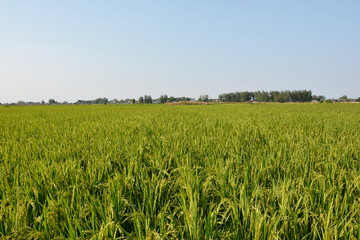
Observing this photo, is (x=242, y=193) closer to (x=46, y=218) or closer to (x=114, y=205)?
(x=114, y=205)

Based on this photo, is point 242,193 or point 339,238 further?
point 242,193

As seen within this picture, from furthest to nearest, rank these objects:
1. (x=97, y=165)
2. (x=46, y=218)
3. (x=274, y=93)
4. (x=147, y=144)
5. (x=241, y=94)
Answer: (x=241, y=94)
(x=274, y=93)
(x=147, y=144)
(x=97, y=165)
(x=46, y=218)

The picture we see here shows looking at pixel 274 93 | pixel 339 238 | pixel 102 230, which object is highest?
pixel 274 93

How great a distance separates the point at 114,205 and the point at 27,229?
533 mm

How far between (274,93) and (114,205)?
152 metres

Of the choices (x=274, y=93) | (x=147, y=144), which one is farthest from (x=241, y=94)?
(x=147, y=144)

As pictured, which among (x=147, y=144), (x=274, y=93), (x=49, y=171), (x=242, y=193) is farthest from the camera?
(x=274, y=93)

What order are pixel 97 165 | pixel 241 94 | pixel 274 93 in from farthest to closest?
pixel 241 94 → pixel 274 93 → pixel 97 165

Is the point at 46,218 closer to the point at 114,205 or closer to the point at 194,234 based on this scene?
the point at 114,205

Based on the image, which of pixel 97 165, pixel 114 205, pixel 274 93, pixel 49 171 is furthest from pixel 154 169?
pixel 274 93

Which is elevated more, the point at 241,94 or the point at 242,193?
the point at 241,94

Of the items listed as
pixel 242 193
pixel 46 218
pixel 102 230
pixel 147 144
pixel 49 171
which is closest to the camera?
pixel 102 230

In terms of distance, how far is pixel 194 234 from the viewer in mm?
988

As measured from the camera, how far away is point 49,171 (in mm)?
1858
